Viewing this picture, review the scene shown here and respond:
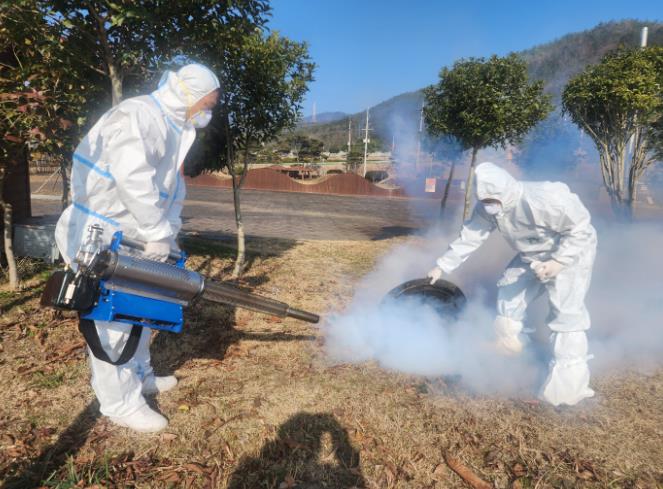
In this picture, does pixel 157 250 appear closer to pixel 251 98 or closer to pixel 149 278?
pixel 149 278

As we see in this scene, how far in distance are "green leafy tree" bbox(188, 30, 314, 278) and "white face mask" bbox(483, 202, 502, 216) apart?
3.60 meters

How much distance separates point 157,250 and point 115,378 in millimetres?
898

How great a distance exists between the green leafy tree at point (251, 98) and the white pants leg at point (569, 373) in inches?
179

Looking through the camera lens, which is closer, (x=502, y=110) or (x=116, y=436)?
(x=116, y=436)

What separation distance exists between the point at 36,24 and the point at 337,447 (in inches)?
178

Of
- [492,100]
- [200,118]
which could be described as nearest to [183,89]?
[200,118]

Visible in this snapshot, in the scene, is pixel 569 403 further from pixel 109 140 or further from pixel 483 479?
pixel 109 140

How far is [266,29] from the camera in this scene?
492 centimetres

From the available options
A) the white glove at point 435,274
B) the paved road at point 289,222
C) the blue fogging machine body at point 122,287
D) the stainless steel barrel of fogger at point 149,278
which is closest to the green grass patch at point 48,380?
the blue fogging machine body at point 122,287

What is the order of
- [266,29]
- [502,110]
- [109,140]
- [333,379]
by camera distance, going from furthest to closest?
[502,110] → [266,29] → [333,379] → [109,140]

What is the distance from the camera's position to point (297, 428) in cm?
291

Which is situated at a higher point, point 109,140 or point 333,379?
point 109,140

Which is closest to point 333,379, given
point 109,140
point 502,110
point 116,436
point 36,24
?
point 116,436

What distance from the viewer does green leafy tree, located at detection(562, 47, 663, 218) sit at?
9734 mm
